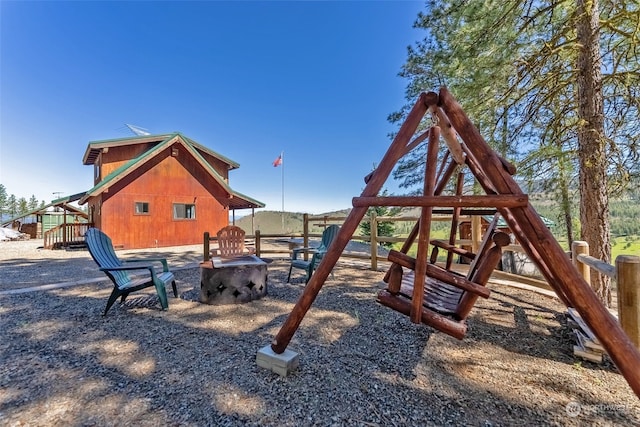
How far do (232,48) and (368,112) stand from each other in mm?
7409

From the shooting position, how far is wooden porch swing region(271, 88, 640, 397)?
1.43 m

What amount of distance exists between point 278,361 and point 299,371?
0.67ft

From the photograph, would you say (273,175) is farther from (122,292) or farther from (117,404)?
(117,404)

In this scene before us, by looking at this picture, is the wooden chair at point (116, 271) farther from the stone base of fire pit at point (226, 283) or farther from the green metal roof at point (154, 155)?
the green metal roof at point (154, 155)

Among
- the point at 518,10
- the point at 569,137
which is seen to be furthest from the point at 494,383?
the point at 518,10

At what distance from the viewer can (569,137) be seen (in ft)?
15.5

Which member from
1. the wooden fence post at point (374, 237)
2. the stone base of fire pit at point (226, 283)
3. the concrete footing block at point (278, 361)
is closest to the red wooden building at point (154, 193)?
the stone base of fire pit at point (226, 283)

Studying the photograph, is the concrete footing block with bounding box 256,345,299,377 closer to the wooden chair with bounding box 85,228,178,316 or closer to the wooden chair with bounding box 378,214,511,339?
the wooden chair with bounding box 378,214,511,339

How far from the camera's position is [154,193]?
12188 mm

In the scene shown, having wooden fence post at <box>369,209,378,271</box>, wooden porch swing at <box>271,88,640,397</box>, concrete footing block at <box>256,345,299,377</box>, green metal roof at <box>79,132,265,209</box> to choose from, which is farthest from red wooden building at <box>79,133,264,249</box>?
wooden porch swing at <box>271,88,640,397</box>

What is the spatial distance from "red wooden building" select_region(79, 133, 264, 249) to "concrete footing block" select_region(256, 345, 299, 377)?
37.7 ft

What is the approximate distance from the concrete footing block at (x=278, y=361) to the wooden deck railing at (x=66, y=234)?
1393 cm

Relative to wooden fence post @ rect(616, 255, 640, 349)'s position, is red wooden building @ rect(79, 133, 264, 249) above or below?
above

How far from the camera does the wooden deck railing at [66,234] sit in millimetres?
11766
